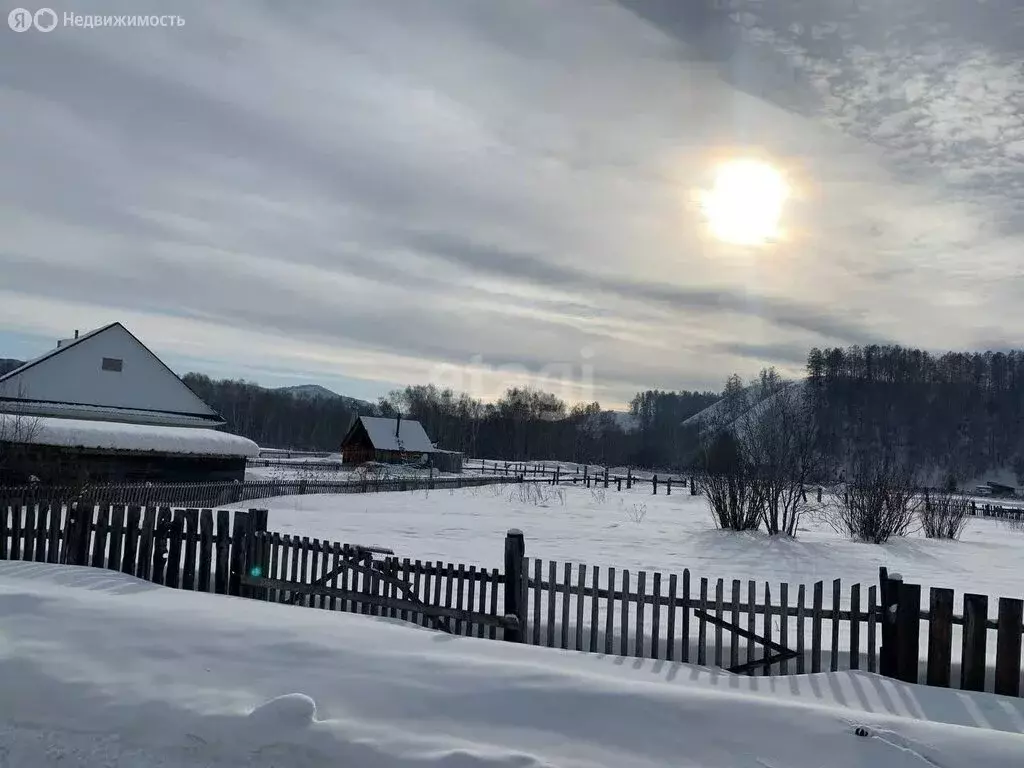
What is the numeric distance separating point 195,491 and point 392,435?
Result: 44.7m

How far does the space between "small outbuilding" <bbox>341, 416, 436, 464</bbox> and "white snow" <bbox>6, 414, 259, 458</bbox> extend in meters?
33.4

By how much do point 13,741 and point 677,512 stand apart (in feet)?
81.6

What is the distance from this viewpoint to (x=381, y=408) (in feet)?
450

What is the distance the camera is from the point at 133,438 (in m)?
28.0

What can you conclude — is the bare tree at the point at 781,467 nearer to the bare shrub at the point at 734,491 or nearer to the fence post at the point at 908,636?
the bare shrub at the point at 734,491

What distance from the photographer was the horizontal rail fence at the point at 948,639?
20.3 feet

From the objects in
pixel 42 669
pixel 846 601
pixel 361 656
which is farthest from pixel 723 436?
pixel 42 669

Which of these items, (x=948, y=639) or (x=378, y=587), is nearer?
(x=948, y=639)

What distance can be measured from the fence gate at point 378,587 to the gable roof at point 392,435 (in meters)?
57.1

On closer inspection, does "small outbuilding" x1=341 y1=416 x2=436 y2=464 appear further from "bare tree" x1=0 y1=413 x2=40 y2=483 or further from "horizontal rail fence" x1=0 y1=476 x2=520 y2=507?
"bare tree" x1=0 y1=413 x2=40 y2=483

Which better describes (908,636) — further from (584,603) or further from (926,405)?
(926,405)

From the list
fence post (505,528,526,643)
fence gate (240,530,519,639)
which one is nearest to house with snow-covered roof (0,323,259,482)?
fence gate (240,530,519,639)

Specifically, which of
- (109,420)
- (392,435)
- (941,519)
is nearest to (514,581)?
(941,519)

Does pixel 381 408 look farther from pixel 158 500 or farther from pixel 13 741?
pixel 13 741
